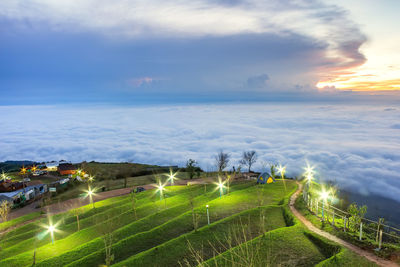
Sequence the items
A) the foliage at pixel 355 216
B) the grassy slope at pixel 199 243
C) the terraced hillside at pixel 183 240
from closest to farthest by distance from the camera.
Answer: the terraced hillside at pixel 183 240, the grassy slope at pixel 199 243, the foliage at pixel 355 216

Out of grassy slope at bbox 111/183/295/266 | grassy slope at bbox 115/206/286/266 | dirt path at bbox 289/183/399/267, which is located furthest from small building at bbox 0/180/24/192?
dirt path at bbox 289/183/399/267

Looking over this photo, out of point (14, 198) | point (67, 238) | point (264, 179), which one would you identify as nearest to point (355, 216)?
point (264, 179)

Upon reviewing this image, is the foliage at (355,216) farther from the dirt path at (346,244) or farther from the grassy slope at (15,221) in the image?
the grassy slope at (15,221)

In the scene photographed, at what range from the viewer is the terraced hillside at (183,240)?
22.2 metres

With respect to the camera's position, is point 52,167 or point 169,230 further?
point 52,167

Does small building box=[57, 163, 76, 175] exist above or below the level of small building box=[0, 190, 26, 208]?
above

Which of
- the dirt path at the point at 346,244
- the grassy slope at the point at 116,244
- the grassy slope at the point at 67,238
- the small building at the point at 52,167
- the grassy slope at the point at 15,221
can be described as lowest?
the grassy slope at the point at 15,221

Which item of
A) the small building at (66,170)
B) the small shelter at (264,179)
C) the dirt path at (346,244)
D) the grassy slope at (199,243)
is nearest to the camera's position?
the dirt path at (346,244)

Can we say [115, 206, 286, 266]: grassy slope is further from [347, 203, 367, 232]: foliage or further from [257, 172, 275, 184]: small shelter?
[257, 172, 275, 184]: small shelter

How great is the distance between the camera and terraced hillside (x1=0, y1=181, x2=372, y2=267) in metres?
22.2

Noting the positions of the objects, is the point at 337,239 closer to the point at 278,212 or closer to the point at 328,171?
the point at 278,212

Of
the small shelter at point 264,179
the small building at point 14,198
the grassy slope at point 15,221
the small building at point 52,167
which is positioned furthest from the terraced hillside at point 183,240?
the small building at point 52,167

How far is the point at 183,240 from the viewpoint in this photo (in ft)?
87.7

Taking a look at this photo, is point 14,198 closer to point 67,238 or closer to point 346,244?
point 67,238
